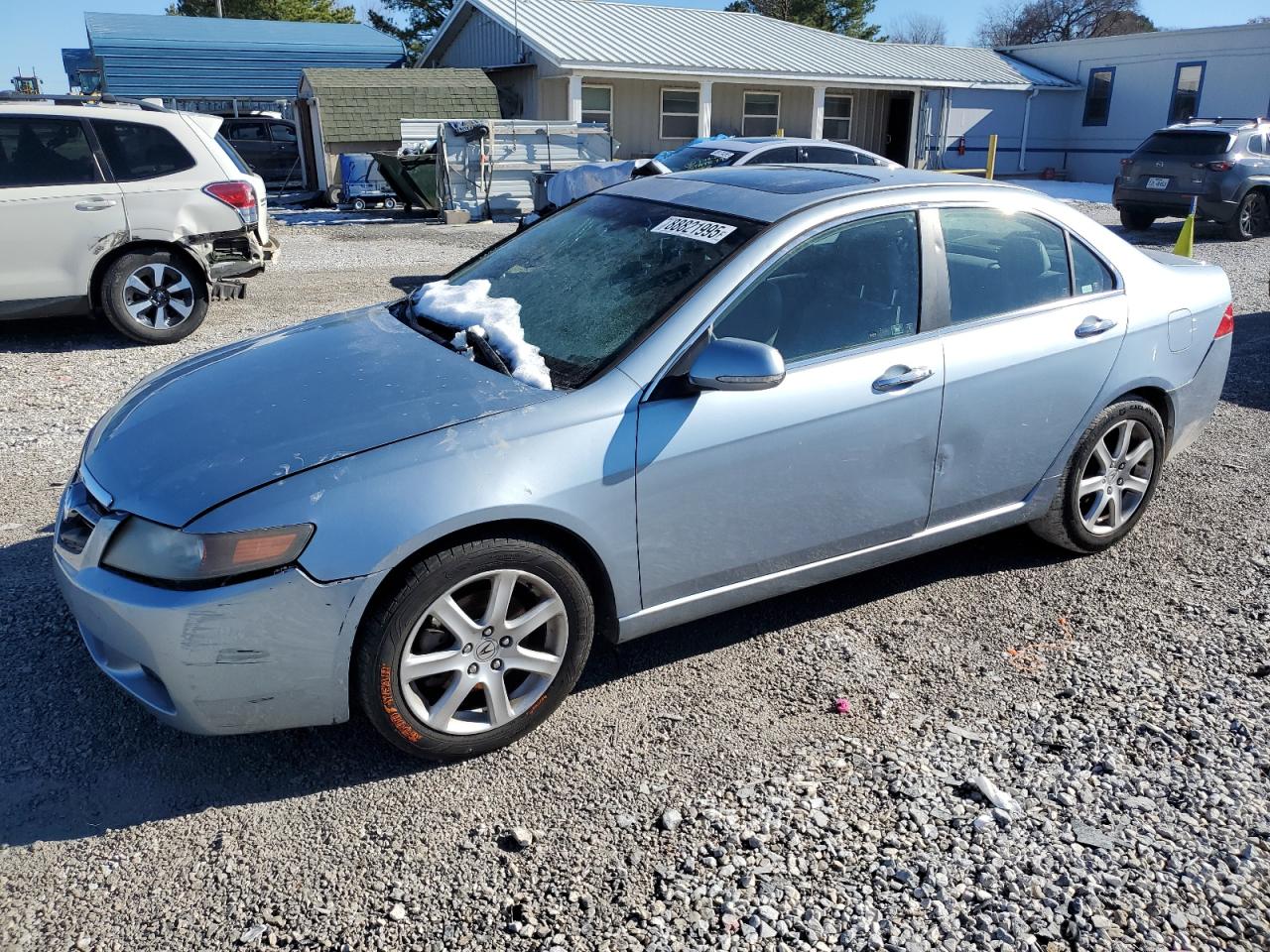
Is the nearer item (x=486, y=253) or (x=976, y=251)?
(x=976, y=251)

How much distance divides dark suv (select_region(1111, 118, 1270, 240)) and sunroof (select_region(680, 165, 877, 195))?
14114 mm

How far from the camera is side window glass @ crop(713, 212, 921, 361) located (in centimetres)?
339

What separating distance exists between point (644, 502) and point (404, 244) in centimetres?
1293

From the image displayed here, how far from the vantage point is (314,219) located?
18891 millimetres

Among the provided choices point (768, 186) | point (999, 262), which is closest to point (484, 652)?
point (768, 186)

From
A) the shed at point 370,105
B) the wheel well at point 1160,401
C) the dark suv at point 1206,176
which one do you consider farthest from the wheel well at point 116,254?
the shed at point 370,105

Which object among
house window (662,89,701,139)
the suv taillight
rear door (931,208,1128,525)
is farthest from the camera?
house window (662,89,701,139)

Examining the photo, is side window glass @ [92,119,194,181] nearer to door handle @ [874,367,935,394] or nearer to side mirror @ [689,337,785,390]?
side mirror @ [689,337,785,390]

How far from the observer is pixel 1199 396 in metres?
4.55

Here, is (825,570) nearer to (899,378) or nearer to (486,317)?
(899,378)

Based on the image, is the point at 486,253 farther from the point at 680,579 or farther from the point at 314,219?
the point at 314,219

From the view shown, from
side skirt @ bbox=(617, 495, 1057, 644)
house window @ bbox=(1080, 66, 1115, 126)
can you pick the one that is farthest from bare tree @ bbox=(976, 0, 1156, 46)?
side skirt @ bbox=(617, 495, 1057, 644)

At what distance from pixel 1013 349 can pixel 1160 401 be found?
42.6 inches

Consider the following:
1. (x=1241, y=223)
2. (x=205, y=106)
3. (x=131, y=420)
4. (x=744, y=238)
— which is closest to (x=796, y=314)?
(x=744, y=238)
